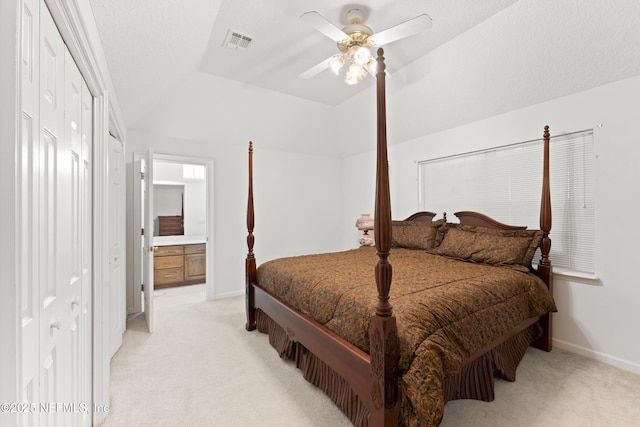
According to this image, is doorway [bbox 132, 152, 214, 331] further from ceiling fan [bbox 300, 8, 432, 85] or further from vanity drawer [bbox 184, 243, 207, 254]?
ceiling fan [bbox 300, 8, 432, 85]

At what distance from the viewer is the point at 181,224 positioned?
513 cm

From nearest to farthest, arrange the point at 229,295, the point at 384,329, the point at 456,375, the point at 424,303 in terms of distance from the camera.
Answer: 1. the point at 384,329
2. the point at 424,303
3. the point at 456,375
4. the point at 229,295

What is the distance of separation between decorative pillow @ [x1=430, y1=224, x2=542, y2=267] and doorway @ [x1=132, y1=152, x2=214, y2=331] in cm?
317

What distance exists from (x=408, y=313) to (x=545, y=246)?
1.98m

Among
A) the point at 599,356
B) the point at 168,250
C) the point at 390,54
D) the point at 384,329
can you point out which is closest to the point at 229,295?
the point at 168,250

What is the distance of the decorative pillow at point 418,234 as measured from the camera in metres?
3.48

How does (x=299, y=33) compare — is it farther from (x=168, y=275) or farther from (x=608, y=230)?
(x=168, y=275)

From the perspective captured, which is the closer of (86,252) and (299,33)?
(86,252)

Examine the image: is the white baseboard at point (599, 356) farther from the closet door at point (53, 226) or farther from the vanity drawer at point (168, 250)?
the vanity drawer at point (168, 250)

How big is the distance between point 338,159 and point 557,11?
3.64 meters

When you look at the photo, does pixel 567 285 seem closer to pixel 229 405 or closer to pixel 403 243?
pixel 403 243

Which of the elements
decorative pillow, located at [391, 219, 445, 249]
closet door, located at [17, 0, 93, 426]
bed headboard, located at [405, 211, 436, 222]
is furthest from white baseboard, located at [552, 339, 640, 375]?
closet door, located at [17, 0, 93, 426]

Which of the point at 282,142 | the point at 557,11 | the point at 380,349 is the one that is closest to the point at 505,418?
the point at 380,349

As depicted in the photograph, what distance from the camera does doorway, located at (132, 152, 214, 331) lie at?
409 centimetres
